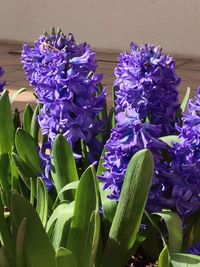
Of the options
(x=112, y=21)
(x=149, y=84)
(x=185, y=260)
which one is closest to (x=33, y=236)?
(x=185, y=260)

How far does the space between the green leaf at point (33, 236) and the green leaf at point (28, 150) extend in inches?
12.1

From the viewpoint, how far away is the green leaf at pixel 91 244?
0.96 meters

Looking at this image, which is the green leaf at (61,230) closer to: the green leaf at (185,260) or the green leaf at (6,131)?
the green leaf at (185,260)

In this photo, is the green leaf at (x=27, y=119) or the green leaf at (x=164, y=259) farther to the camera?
the green leaf at (x=27, y=119)

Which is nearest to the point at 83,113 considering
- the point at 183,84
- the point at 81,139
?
the point at 81,139

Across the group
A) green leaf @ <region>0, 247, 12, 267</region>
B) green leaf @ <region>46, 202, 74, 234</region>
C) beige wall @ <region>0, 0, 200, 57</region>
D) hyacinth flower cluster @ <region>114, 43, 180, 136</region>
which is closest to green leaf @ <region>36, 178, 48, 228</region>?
green leaf @ <region>46, 202, 74, 234</region>

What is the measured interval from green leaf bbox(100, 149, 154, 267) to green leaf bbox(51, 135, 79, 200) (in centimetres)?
17

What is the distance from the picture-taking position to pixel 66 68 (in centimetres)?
116

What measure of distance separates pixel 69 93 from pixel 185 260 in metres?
0.39

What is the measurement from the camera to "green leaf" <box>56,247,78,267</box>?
0.94m

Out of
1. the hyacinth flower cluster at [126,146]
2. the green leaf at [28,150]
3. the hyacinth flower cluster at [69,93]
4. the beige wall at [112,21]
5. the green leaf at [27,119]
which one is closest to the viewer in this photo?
the hyacinth flower cluster at [126,146]

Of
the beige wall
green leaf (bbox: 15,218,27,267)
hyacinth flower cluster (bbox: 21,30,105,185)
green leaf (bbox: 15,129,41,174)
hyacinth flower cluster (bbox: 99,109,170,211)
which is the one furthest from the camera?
the beige wall

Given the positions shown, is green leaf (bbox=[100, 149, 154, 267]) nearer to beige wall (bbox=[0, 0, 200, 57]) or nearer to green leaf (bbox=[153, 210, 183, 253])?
green leaf (bbox=[153, 210, 183, 253])

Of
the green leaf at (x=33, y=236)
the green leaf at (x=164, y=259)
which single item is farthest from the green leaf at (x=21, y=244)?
the green leaf at (x=164, y=259)
